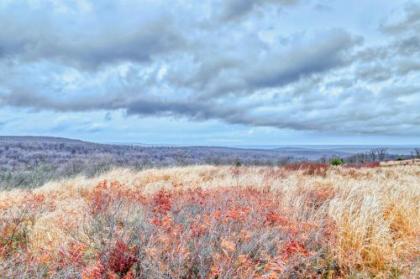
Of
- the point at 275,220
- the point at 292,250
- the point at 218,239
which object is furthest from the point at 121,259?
the point at 275,220

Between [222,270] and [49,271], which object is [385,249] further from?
[49,271]

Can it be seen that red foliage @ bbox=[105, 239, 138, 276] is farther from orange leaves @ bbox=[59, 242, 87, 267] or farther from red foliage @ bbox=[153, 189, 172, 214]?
red foliage @ bbox=[153, 189, 172, 214]

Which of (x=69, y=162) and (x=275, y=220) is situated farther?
(x=69, y=162)

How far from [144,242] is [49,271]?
3.17ft

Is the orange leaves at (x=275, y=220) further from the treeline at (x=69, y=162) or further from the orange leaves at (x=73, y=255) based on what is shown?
the treeline at (x=69, y=162)

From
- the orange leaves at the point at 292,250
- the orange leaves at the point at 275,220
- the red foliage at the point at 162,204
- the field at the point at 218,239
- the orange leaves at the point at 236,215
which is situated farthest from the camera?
the red foliage at the point at 162,204

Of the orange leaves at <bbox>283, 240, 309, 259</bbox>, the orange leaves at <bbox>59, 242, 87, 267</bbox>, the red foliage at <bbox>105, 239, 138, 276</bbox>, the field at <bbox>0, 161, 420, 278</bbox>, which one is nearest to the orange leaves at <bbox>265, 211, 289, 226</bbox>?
the field at <bbox>0, 161, 420, 278</bbox>

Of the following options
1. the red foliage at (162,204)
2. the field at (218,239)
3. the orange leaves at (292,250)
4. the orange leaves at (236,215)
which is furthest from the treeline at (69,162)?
the orange leaves at (292,250)

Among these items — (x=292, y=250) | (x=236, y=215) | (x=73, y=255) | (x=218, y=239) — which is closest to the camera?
(x=73, y=255)

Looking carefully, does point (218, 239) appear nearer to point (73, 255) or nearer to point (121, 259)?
point (121, 259)

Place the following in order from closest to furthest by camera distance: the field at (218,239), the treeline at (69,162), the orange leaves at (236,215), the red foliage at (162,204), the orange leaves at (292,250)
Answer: the field at (218,239) < the orange leaves at (292,250) < the orange leaves at (236,215) < the red foliage at (162,204) < the treeline at (69,162)

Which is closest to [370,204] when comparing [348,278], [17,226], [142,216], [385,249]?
[385,249]

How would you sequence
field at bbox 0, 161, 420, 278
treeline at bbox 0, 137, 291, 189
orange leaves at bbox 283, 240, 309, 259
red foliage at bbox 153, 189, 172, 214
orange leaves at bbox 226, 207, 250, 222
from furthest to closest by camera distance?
treeline at bbox 0, 137, 291, 189 < red foliage at bbox 153, 189, 172, 214 < orange leaves at bbox 226, 207, 250, 222 < orange leaves at bbox 283, 240, 309, 259 < field at bbox 0, 161, 420, 278

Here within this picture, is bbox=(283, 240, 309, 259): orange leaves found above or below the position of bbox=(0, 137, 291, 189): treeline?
above
